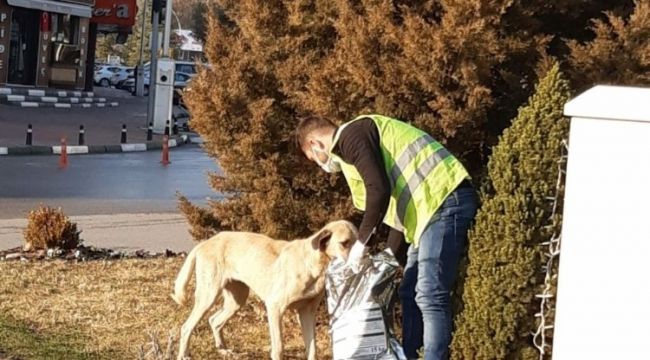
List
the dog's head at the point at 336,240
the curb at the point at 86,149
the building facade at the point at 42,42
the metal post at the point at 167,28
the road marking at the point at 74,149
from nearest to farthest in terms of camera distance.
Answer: the dog's head at the point at 336,240 → the curb at the point at 86,149 → the road marking at the point at 74,149 → the metal post at the point at 167,28 → the building facade at the point at 42,42

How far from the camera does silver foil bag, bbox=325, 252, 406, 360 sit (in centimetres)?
521

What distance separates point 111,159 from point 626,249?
1990cm

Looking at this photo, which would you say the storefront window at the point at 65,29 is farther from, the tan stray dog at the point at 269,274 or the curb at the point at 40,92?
the tan stray dog at the point at 269,274

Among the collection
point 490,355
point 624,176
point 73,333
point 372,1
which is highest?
point 372,1

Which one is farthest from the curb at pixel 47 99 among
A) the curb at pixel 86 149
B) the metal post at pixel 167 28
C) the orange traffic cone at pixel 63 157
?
the orange traffic cone at pixel 63 157

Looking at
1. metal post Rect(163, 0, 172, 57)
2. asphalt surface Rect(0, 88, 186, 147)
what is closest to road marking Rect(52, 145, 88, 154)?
asphalt surface Rect(0, 88, 186, 147)

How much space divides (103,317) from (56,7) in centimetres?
3330

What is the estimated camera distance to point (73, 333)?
7.18 metres

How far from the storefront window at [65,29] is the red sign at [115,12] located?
16.8ft

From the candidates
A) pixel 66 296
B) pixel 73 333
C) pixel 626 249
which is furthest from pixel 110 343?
pixel 626 249

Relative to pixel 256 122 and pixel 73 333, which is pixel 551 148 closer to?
pixel 256 122

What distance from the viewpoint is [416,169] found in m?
5.23

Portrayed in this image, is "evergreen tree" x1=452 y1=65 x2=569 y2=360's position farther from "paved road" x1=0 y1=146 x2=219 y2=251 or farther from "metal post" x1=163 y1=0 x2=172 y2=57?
"metal post" x1=163 y1=0 x2=172 y2=57

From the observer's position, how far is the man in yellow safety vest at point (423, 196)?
515 cm
